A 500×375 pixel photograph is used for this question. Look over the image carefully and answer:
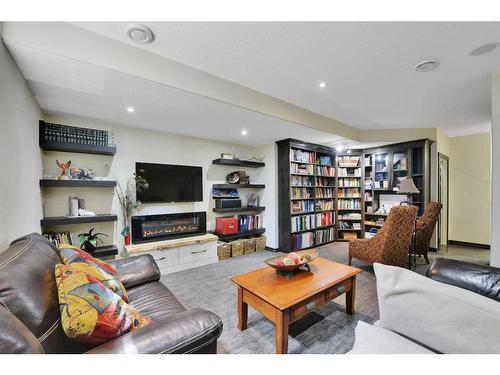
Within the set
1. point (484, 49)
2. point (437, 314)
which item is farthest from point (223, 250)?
point (484, 49)

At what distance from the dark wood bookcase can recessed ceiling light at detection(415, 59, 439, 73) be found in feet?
6.99

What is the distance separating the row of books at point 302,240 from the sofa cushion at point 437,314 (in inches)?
135

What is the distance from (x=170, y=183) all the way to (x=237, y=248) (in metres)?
1.64

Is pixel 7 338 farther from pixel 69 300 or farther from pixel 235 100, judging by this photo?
pixel 235 100

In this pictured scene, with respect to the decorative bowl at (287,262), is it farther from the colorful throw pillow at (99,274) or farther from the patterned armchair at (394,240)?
the patterned armchair at (394,240)

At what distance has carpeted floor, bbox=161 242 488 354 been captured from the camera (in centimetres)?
159

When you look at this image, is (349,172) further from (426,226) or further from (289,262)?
(289,262)

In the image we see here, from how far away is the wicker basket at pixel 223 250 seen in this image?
3642mm

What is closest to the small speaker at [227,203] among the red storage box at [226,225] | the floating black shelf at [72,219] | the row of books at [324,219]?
the red storage box at [226,225]

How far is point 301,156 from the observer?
4238mm

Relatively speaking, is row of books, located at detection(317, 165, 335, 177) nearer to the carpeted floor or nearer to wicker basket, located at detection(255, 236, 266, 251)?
wicker basket, located at detection(255, 236, 266, 251)

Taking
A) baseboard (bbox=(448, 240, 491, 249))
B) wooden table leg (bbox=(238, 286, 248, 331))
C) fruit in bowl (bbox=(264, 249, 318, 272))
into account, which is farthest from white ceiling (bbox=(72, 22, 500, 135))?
baseboard (bbox=(448, 240, 491, 249))
